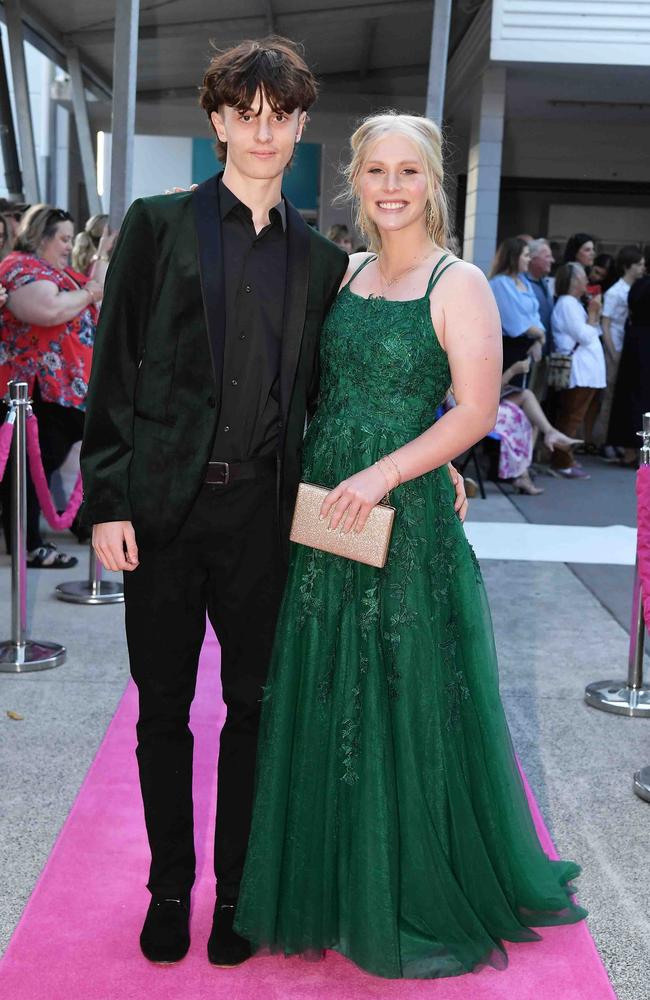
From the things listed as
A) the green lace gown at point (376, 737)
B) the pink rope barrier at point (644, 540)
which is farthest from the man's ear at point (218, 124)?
the pink rope barrier at point (644, 540)

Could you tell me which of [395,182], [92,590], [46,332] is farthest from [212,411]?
[46,332]

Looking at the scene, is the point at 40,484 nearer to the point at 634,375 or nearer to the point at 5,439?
the point at 5,439

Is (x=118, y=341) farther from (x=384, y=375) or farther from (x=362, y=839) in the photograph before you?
(x=362, y=839)

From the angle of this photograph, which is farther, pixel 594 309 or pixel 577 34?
pixel 577 34

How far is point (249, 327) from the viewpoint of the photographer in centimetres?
247

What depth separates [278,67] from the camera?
94.4 inches

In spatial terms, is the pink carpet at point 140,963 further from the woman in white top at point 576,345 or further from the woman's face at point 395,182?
the woman in white top at point 576,345

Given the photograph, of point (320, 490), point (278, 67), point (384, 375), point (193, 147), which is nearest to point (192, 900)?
point (320, 490)

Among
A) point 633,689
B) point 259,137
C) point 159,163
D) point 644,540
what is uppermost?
point 159,163

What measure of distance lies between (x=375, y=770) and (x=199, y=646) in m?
0.48

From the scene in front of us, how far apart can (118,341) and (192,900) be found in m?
1.42

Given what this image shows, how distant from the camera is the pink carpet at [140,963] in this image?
2525 mm

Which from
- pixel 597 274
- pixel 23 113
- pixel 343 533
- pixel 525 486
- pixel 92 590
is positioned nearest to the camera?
pixel 343 533

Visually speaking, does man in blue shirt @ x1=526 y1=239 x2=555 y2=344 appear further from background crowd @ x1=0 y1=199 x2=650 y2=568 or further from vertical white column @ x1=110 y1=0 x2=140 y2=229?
vertical white column @ x1=110 y1=0 x2=140 y2=229
